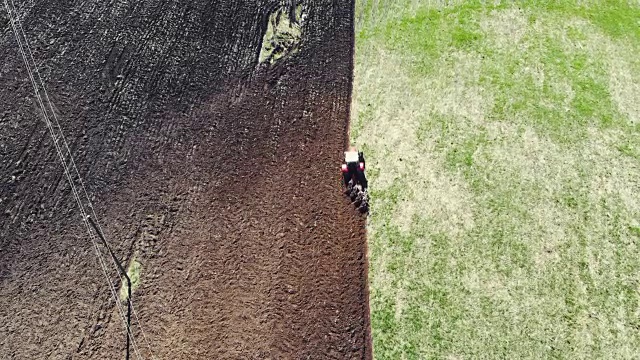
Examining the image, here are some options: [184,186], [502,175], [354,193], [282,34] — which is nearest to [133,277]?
[184,186]

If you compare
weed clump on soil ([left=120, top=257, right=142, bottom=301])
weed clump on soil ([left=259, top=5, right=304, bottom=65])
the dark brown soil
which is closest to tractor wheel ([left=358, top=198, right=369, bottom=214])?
the dark brown soil

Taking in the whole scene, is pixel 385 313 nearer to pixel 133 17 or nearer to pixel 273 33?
pixel 273 33

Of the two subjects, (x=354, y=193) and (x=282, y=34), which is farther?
(x=282, y=34)

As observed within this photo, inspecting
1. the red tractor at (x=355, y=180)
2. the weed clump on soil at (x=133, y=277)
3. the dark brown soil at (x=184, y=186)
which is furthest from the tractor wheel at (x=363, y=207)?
the weed clump on soil at (x=133, y=277)

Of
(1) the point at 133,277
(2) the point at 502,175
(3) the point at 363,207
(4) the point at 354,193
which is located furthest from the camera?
(2) the point at 502,175

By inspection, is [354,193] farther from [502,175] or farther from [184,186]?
[184,186]
